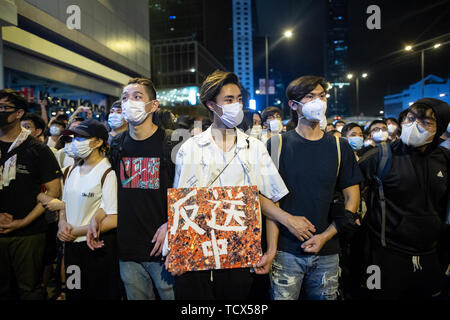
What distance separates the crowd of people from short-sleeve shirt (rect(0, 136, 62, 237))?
0.05ft

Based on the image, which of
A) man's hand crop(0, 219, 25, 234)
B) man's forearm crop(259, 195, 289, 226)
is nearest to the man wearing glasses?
man's forearm crop(259, 195, 289, 226)

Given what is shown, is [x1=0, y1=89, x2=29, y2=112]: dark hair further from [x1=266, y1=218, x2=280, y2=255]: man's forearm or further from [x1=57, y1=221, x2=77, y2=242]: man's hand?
[x1=266, y1=218, x2=280, y2=255]: man's forearm

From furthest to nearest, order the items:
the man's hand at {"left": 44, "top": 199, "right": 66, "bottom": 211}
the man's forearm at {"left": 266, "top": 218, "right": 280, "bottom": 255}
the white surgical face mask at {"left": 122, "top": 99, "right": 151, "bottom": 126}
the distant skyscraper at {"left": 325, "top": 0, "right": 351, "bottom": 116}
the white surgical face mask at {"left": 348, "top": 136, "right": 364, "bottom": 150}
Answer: the distant skyscraper at {"left": 325, "top": 0, "right": 351, "bottom": 116} → the white surgical face mask at {"left": 348, "top": 136, "right": 364, "bottom": 150} → the man's hand at {"left": 44, "top": 199, "right": 66, "bottom": 211} → the white surgical face mask at {"left": 122, "top": 99, "right": 151, "bottom": 126} → the man's forearm at {"left": 266, "top": 218, "right": 280, "bottom": 255}

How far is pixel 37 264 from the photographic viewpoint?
3.15m

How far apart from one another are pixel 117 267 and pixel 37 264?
1.07 m

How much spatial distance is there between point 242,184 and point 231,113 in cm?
64

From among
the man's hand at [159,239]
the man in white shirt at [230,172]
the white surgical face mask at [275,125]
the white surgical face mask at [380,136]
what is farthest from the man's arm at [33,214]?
the white surgical face mask at [380,136]

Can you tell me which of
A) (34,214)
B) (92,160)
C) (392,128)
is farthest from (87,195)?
(392,128)

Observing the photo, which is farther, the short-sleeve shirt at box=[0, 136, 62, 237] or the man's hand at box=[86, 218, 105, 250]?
the short-sleeve shirt at box=[0, 136, 62, 237]

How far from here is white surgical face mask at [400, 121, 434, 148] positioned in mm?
2596

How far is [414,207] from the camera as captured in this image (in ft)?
8.49

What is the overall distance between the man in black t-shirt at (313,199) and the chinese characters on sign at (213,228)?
440 millimetres
